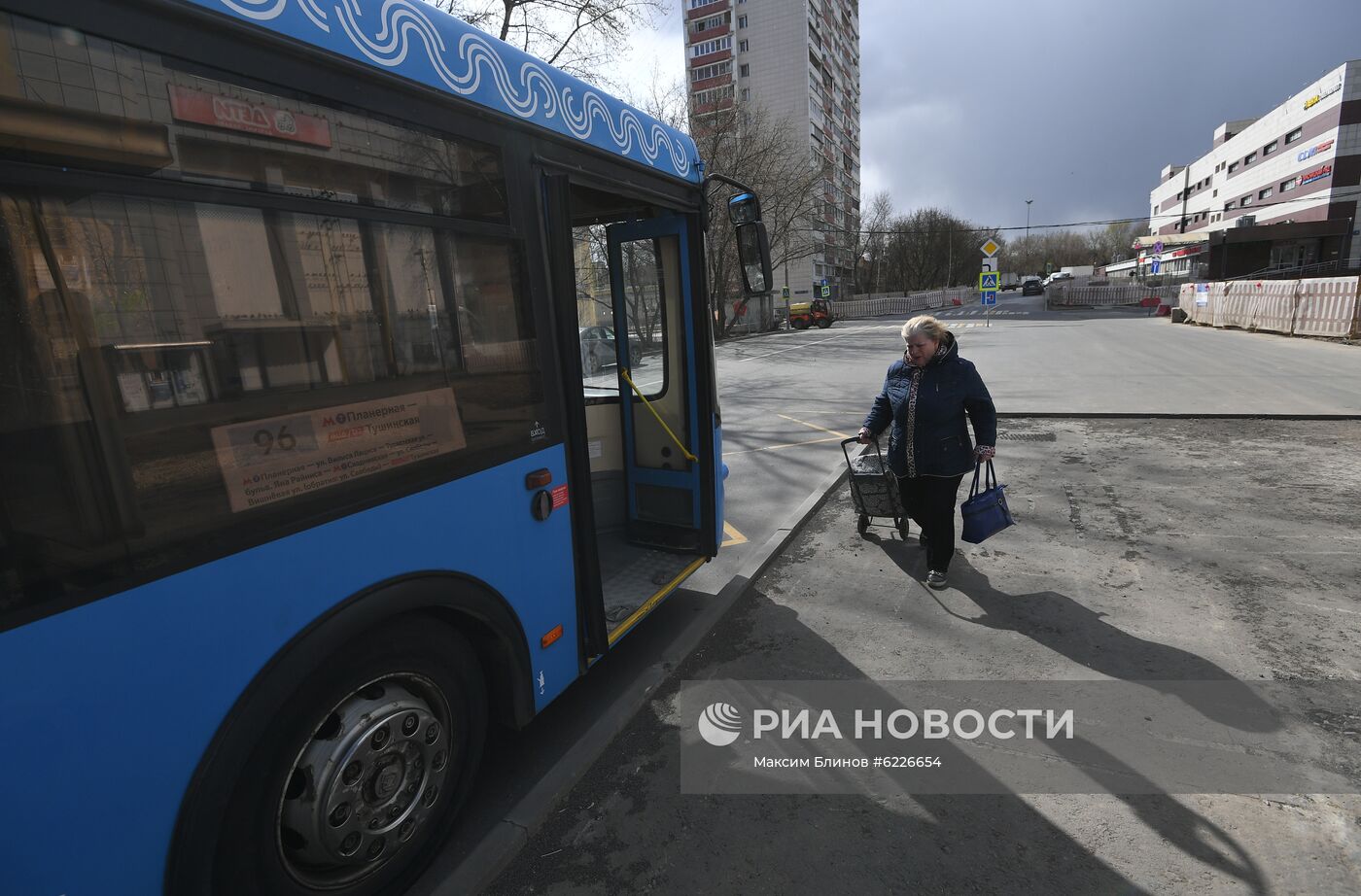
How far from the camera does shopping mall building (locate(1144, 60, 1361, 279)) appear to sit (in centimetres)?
4347

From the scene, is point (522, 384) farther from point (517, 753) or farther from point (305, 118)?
point (517, 753)

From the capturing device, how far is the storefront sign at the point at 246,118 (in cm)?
164

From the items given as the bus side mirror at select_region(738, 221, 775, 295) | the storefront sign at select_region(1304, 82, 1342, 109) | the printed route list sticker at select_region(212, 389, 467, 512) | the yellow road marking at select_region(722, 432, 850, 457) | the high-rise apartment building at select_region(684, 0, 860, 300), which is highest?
the high-rise apartment building at select_region(684, 0, 860, 300)

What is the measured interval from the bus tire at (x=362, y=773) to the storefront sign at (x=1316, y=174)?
68212mm

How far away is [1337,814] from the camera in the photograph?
243 cm

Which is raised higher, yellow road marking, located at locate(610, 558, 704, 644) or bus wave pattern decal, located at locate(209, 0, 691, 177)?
bus wave pattern decal, located at locate(209, 0, 691, 177)

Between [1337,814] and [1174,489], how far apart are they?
464 centimetres

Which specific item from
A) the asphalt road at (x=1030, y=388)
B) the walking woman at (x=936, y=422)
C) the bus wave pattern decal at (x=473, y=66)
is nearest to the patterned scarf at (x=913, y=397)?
the walking woman at (x=936, y=422)

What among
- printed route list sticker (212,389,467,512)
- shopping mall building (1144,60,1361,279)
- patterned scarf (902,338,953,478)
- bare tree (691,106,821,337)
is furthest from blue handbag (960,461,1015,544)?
shopping mall building (1144,60,1361,279)

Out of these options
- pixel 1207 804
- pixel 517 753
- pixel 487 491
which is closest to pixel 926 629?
pixel 1207 804

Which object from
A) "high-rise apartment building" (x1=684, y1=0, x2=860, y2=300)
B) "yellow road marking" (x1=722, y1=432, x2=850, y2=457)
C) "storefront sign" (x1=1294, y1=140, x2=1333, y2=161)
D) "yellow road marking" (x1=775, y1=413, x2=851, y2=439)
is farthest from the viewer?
"high-rise apartment building" (x1=684, y1=0, x2=860, y2=300)

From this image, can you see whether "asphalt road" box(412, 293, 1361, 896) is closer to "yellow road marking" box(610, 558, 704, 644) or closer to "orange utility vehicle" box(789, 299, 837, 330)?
"yellow road marking" box(610, 558, 704, 644)

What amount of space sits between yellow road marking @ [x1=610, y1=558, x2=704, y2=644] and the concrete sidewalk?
1.28 feet

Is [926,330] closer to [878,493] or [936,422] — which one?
[936,422]
